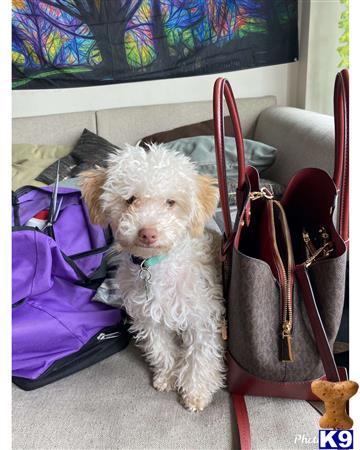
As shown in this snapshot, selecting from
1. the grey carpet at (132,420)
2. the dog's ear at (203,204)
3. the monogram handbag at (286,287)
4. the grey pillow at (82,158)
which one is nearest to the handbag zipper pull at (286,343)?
the monogram handbag at (286,287)

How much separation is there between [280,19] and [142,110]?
902mm

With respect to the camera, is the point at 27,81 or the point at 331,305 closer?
the point at 331,305

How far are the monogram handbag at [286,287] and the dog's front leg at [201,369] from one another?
3.2 inches

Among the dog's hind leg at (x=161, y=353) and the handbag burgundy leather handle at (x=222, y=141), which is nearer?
the handbag burgundy leather handle at (x=222, y=141)

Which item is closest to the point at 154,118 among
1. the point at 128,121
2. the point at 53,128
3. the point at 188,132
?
the point at 128,121

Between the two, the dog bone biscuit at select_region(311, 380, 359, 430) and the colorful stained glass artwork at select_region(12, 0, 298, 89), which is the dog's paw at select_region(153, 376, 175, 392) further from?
the colorful stained glass artwork at select_region(12, 0, 298, 89)

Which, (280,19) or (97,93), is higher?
(280,19)

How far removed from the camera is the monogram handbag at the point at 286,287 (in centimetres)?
78

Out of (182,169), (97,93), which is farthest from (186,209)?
(97,93)

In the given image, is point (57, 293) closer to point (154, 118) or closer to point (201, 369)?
point (201, 369)

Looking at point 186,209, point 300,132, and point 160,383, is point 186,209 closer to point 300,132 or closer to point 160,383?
point 160,383

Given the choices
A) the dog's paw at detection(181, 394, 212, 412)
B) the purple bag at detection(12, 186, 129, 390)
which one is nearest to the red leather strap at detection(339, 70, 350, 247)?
the dog's paw at detection(181, 394, 212, 412)

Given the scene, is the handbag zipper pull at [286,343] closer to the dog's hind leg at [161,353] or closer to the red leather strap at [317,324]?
the red leather strap at [317,324]
